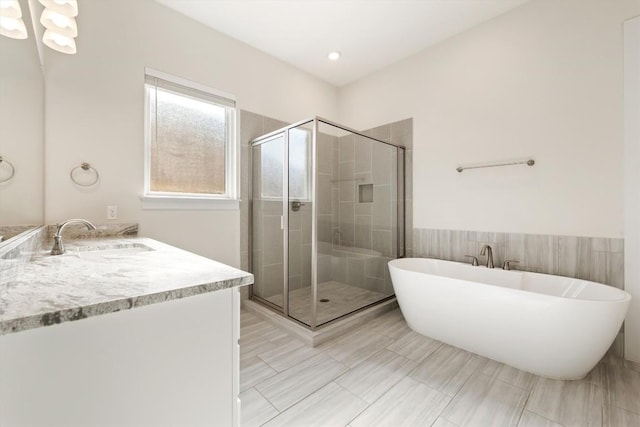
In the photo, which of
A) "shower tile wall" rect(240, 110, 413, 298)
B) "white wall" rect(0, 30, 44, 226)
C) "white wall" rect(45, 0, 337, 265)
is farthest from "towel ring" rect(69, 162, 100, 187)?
"shower tile wall" rect(240, 110, 413, 298)

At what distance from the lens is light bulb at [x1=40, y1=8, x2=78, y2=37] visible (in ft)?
4.81

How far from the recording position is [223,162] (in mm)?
2689

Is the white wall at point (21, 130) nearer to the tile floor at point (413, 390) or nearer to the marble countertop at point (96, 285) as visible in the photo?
the marble countertop at point (96, 285)

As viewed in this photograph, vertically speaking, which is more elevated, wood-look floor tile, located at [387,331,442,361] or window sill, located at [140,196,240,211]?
window sill, located at [140,196,240,211]

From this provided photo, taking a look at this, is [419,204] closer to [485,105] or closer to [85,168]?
[485,105]

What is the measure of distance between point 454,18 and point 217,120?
7.85 ft

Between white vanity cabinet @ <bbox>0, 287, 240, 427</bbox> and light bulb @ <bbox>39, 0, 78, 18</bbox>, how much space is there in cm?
185

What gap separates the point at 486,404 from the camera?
1429mm

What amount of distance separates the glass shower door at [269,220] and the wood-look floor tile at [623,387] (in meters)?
2.22

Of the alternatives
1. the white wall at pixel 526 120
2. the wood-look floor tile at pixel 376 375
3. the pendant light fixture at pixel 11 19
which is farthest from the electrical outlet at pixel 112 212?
the white wall at pixel 526 120

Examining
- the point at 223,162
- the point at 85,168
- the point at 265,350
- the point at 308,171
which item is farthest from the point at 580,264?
the point at 85,168

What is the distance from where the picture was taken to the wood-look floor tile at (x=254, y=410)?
132cm

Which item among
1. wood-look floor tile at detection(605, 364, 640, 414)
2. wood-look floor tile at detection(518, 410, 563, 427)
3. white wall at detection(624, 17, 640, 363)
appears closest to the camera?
wood-look floor tile at detection(518, 410, 563, 427)

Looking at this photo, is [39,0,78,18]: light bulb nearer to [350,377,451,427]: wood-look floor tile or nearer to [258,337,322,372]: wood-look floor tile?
[258,337,322,372]: wood-look floor tile
